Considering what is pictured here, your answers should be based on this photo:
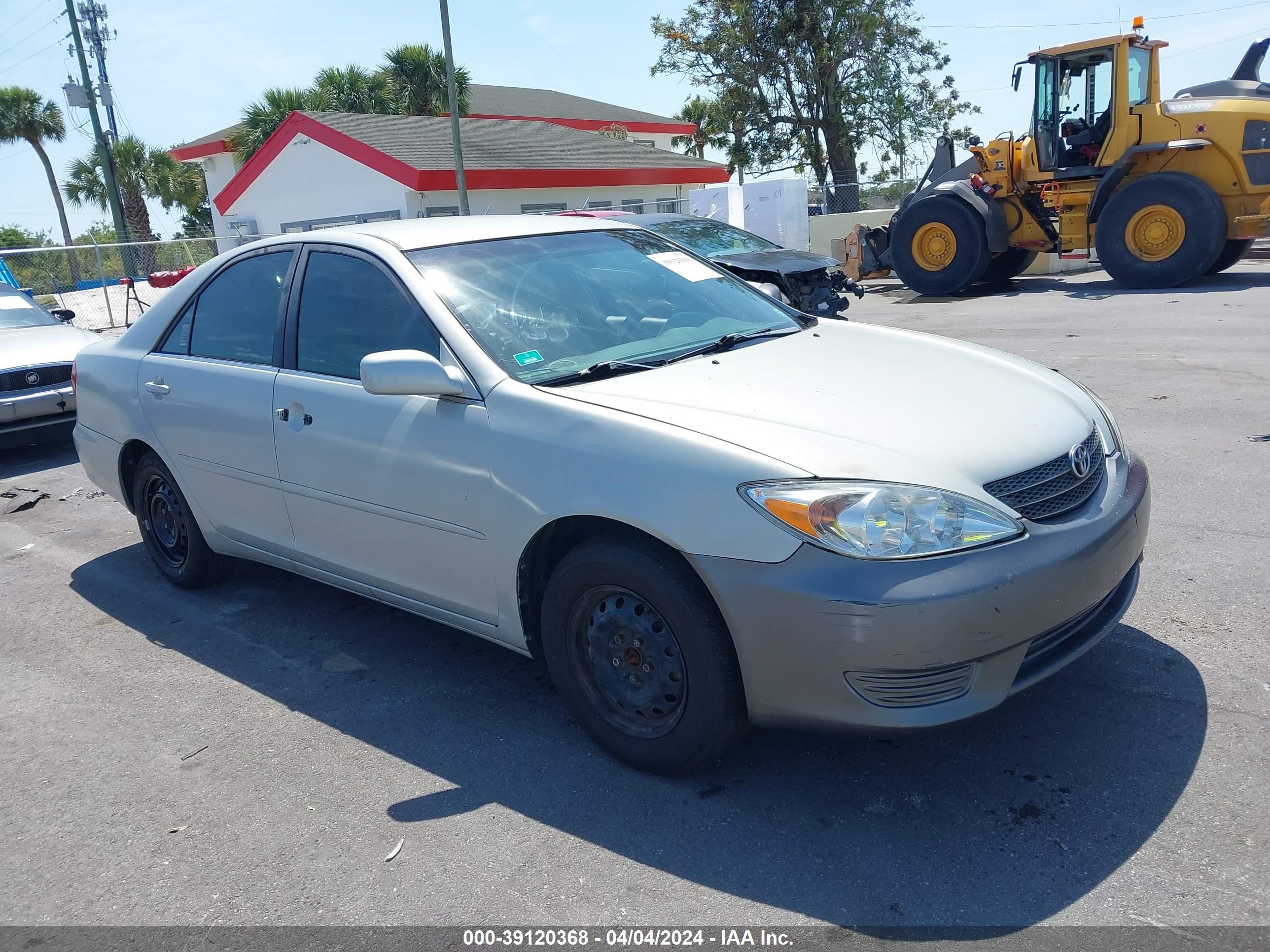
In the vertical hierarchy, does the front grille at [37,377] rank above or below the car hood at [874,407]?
below

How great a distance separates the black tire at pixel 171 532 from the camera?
489cm

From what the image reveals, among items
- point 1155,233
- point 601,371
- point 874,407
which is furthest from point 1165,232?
point 601,371

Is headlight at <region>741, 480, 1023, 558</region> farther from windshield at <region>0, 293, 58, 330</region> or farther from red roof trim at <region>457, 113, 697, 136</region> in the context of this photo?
red roof trim at <region>457, 113, 697, 136</region>

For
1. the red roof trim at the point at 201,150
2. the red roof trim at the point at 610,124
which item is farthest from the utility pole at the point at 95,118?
the red roof trim at the point at 610,124

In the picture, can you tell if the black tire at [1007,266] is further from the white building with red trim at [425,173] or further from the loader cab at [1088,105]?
the white building with red trim at [425,173]

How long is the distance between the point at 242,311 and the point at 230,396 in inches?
16.1

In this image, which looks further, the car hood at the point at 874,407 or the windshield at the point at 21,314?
the windshield at the point at 21,314

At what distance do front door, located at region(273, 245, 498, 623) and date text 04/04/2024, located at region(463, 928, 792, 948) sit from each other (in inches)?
43.8

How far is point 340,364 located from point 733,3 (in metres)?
31.9

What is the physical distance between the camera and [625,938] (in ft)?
8.21

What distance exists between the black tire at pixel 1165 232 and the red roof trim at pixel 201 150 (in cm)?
3220

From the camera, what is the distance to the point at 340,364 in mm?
3914

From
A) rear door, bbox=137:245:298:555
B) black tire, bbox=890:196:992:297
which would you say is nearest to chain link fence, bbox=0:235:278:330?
black tire, bbox=890:196:992:297

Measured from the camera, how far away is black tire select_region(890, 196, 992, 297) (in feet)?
49.7
